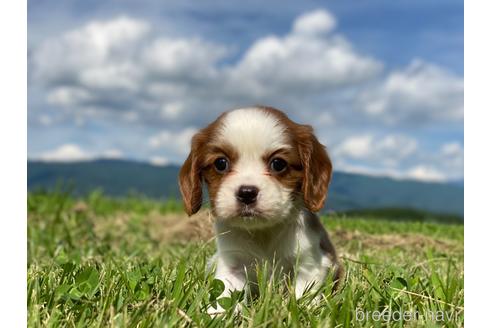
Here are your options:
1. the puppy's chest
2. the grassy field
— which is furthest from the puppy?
the grassy field

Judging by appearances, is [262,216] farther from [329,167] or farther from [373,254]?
[373,254]

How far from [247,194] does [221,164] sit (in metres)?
0.40

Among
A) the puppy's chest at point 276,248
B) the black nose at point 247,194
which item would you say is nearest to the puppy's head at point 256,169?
the black nose at point 247,194

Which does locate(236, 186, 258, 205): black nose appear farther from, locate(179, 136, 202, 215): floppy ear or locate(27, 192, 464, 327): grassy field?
locate(179, 136, 202, 215): floppy ear

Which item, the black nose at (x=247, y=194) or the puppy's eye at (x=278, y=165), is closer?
the black nose at (x=247, y=194)

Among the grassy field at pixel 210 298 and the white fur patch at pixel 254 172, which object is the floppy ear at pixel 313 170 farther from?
the grassy field at pixel 210 298

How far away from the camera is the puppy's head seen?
158 inches

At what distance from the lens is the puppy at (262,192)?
406cm

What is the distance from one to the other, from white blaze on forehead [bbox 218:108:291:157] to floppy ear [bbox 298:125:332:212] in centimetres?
23

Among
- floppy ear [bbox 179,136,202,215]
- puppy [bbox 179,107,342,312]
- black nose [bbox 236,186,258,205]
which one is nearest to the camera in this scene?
black nose [bbox 236,186,258,205]
